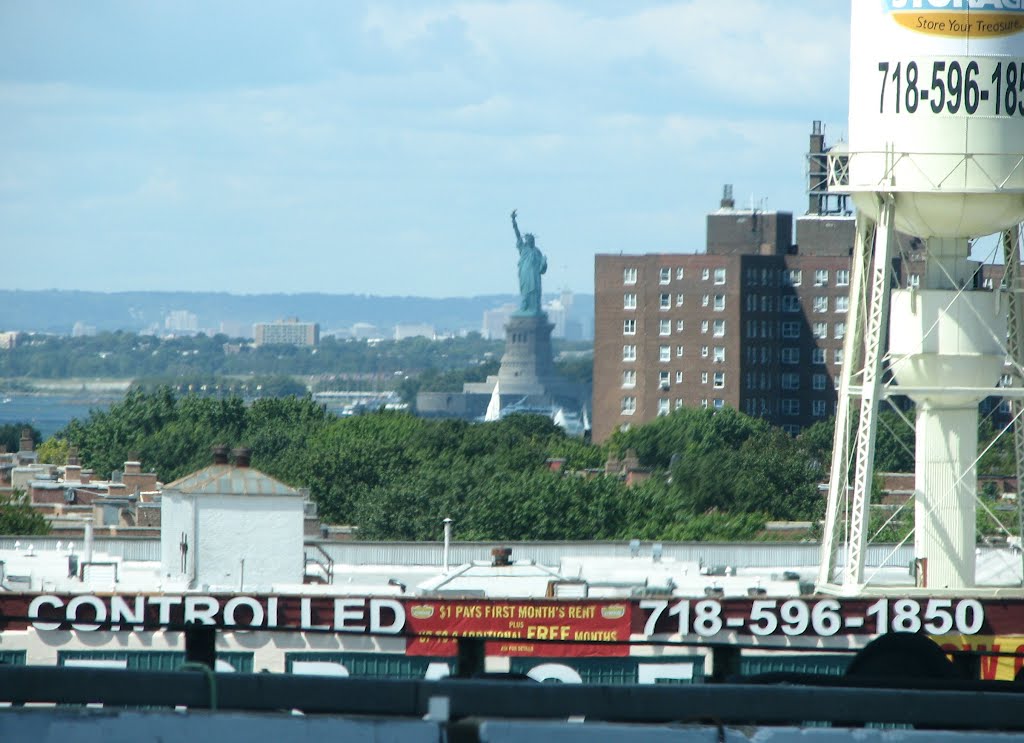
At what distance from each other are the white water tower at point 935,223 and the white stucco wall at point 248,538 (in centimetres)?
1214

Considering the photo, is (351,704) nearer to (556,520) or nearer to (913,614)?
(913,614)

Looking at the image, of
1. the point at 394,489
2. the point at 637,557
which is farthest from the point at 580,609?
the point at 394,489

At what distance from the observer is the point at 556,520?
8650 centimetres

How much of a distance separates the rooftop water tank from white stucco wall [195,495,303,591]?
49.3 ft

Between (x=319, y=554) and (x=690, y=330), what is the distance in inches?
4244

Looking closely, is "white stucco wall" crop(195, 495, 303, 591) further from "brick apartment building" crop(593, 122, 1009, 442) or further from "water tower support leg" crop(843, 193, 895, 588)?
"brick apartment building" crop(593, 122, 1009, 442)

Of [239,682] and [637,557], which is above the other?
[239,682]

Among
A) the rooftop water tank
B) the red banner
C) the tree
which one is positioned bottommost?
the tree

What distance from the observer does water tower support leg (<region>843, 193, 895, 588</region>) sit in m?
35.5

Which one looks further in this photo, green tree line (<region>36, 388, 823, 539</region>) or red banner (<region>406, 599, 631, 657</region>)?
green tree line (<region>36, 388, 823, 539</region>)

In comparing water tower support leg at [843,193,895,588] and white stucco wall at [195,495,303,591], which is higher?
water tower support leg at [843,193,895,588]

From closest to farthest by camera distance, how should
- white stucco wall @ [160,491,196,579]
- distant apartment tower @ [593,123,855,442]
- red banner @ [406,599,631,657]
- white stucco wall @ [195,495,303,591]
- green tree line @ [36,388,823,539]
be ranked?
red banner @ [406,599,631,657] < white stucco wall @ [195,495,303,591] < white stucco wall @ [160,491,196,579] < green tree line @ [36,388,823,539] < distant apartment tower @ [593,123,855,442]

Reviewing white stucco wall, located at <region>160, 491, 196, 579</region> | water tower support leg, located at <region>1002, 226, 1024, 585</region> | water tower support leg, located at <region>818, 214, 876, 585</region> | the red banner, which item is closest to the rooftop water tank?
water tower support leg, located at <region>1002, 226, 1024, 585</region>

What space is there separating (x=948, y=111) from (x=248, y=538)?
17752 millimetres
